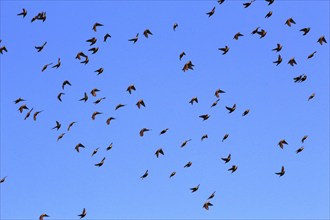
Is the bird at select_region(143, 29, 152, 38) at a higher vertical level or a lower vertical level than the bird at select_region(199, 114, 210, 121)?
higher

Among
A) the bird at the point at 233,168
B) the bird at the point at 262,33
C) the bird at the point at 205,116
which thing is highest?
the bird at the point at 262,33

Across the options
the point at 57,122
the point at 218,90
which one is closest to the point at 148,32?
the point at 218,90

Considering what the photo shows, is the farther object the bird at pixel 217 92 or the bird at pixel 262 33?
the bird at pixel 217 92

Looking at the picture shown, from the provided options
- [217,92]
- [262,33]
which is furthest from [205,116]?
[262,33]

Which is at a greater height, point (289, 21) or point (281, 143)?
point (289, 21)

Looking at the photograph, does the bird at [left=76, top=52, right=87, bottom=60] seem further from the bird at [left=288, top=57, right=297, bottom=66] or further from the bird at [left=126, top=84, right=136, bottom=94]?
the bird at [left=288, top=57, right=297, bottom=66]

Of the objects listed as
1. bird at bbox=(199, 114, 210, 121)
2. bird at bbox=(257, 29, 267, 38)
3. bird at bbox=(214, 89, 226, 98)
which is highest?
bird at bbox=(257, 29, 267, 38)

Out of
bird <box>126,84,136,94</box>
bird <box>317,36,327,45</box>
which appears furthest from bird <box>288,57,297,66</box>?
bird <box>126,84,136,94</box>

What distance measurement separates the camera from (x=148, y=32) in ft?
178

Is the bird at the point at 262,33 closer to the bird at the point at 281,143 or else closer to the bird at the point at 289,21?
the bird at the point at 289,21

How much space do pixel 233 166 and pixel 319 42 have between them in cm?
1338

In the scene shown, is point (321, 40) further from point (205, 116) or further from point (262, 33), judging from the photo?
point (205, 116)

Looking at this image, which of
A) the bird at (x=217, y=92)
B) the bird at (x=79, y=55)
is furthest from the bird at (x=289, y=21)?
the bird at (x=79, y=55)

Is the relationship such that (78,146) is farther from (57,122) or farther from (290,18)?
(290,18)
